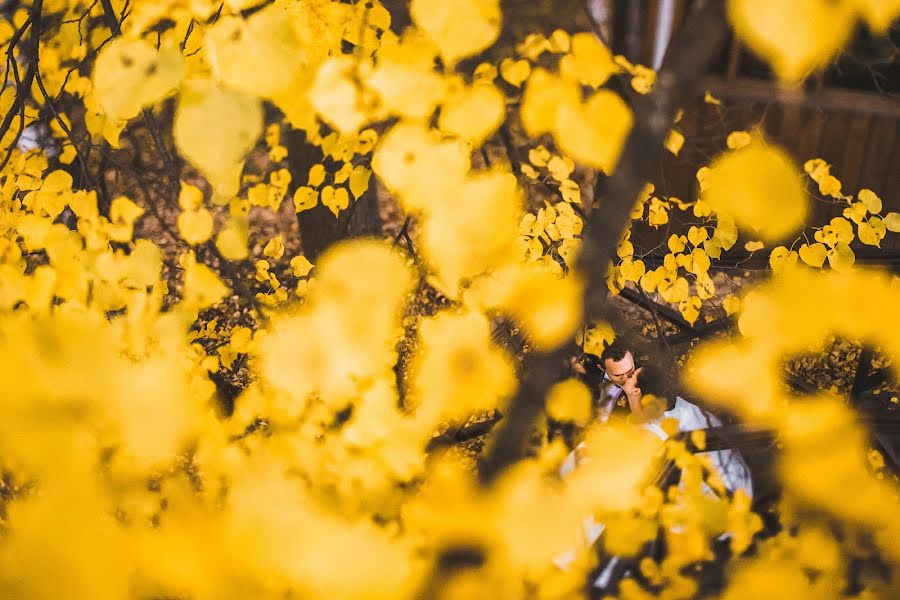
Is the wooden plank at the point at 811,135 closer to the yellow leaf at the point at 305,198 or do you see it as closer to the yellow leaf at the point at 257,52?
Answer: the yellow leaf at the point at 305,198

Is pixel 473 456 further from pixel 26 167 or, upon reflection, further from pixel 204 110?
pixel 204 110

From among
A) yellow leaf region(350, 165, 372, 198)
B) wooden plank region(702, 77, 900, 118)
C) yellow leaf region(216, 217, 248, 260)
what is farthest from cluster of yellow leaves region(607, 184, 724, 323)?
yellow leaf region(216, 217, 248, 260)

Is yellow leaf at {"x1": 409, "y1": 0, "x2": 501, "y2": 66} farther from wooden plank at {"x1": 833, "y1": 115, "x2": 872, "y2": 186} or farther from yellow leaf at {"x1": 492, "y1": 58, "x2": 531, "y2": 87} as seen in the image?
wooden plank at {"x1": 833, "y1": 115, "x2": 872, "y2": 186}

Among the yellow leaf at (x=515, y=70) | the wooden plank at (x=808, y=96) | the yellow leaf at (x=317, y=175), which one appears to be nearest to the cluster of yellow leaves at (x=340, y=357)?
the yellow leaf at (x=317, y=175)

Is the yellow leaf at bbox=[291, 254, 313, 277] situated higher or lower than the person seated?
higher

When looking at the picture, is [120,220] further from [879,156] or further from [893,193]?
[893,193]

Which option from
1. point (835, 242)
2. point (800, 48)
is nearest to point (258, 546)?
point (800, 48)
